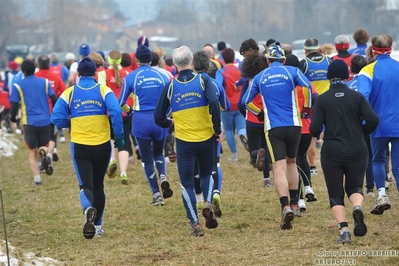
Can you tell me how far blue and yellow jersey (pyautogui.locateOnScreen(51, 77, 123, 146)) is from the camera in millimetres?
8812

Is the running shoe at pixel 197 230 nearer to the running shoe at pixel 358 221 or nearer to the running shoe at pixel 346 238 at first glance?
the running shoe at pixel 346 238

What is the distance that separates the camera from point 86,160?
Answer: 8.88m

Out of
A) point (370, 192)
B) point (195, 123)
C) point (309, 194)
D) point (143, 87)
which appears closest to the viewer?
point (195, 123)

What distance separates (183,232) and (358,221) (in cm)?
221

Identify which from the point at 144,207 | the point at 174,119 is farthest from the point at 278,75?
the point at 144,207

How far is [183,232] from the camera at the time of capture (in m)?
9.19

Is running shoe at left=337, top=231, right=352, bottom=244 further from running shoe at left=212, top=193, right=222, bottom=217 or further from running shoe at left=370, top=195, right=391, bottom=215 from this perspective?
running shoe at left=212, top=193, right=222, bottom=217

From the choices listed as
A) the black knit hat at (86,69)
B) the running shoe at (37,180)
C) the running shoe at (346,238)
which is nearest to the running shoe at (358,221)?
the running shoe at (346,238)

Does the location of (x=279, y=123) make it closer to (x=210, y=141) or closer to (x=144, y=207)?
(x=210, y=141)

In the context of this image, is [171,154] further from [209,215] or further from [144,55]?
[209,215]

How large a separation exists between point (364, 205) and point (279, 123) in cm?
208

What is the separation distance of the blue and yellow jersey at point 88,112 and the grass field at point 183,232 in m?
1.19

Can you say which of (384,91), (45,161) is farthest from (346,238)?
(45,161)

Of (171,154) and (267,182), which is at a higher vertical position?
(171,154)
